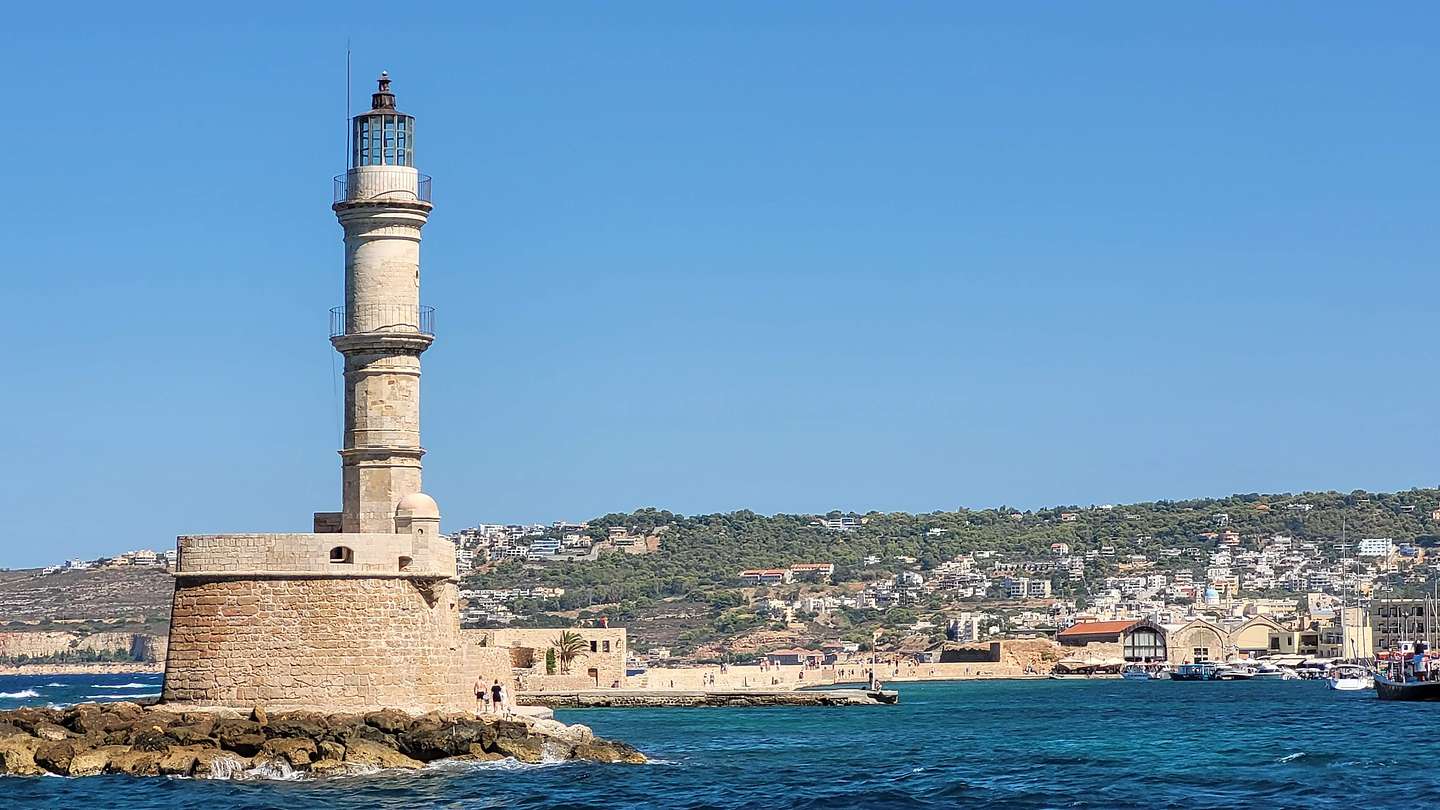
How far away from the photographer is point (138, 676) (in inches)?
5359

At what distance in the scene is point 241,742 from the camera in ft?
99.8

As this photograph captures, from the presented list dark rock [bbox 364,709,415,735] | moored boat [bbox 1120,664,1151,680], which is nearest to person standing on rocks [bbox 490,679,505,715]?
dark rock [bbox 364,709,415,735]

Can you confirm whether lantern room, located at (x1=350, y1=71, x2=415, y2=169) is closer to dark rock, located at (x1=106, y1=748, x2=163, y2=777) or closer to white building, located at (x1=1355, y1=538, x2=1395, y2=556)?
dark rock, located at (x1=106, y1=748, x2=163, y2=777)

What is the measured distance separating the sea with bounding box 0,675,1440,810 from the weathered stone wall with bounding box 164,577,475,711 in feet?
6.68

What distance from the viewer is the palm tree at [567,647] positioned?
224 ft

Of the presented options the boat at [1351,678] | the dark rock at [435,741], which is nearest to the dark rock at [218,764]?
the dark rock at [435,741]

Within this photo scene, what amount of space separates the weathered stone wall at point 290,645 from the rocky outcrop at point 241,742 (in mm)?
428

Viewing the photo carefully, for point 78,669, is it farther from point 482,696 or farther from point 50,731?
point 50,731

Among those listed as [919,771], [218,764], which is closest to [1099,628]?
[919,771]

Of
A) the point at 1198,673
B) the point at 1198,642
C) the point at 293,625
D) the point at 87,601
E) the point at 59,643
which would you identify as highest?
the point at 87,601

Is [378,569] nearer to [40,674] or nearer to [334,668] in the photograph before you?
[334,668]

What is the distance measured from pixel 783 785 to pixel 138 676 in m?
111

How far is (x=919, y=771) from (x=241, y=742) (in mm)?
10842

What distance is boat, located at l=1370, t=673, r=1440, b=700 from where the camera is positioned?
68688mm
